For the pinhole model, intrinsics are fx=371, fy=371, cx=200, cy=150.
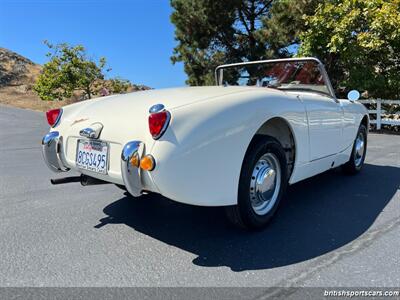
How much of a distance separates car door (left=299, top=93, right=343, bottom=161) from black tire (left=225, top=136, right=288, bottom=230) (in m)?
0.60

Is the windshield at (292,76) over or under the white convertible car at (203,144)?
over

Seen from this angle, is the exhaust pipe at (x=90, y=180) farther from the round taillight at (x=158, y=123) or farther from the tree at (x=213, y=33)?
the tree at (x=213, y=33)

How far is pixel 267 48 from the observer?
16.2 meters

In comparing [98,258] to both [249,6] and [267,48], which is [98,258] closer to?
[267,48]

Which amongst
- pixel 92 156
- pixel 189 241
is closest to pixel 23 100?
pixel 92 156

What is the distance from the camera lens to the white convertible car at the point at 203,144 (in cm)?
243

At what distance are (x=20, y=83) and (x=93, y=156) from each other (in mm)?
38679

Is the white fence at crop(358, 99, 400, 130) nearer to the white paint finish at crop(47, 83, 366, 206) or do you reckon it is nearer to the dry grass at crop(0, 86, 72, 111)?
the white paint finish at crop(47, 83, 366, 206)

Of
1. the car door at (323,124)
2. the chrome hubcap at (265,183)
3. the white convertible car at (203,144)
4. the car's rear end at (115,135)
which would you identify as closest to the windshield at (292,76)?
the car door at (323,124)

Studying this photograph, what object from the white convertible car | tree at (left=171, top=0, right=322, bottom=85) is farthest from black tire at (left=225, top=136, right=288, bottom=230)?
tree at (left=171, top=0, right=322, bottom=85)

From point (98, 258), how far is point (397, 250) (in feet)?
7.01

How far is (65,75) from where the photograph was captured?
22.4m

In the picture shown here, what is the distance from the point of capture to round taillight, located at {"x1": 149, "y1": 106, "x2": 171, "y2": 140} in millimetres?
2416

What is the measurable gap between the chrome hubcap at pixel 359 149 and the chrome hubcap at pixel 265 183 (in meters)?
2.23
